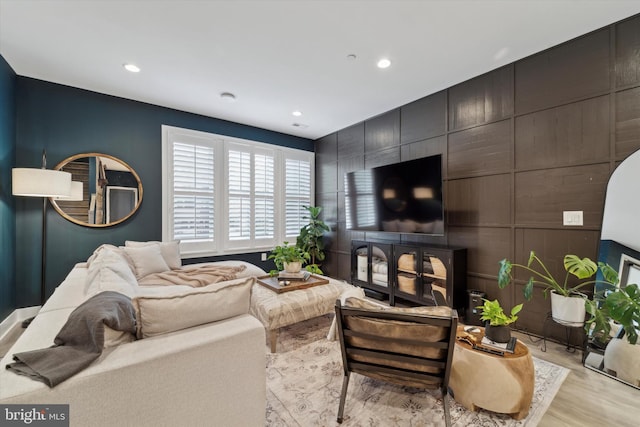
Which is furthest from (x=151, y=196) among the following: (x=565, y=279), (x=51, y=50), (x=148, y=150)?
(x=565, y=279)

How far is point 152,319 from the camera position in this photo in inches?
50.5

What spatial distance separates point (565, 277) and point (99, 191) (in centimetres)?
533

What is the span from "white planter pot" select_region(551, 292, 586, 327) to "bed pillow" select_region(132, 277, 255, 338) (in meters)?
2.55

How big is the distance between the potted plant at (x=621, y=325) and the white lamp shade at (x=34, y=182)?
4824mm

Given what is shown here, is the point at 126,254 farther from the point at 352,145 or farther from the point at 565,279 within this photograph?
the point at 565,279

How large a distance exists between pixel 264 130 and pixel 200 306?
4.16 m

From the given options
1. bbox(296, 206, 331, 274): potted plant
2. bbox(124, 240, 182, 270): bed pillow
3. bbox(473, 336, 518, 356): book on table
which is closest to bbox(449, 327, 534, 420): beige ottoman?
bbox(473, 336, 518, 356): book on table

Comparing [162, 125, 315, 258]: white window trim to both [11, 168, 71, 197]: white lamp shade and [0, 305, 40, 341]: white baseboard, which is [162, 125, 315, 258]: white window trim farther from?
[0, 305, 40, 341]: white baseboard

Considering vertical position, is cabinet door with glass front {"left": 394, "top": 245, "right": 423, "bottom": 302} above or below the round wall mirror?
below

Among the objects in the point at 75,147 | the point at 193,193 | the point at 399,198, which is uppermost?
the point at 75,147

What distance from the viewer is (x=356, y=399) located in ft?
5.97

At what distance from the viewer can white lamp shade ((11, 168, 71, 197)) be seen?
2607 mm

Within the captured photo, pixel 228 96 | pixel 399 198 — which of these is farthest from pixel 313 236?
pixel 228 96

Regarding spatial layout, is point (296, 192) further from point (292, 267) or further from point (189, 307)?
point (189, 307)
